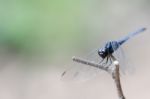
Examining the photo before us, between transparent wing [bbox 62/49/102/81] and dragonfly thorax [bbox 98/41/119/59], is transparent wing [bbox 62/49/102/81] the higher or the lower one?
the lower one

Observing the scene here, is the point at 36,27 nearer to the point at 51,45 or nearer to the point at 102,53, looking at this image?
the point at 51,45

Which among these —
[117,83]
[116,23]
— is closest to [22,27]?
[116,23]

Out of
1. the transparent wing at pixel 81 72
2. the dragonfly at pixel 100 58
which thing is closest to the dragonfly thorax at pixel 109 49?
the dragonfly at pixel 100 58

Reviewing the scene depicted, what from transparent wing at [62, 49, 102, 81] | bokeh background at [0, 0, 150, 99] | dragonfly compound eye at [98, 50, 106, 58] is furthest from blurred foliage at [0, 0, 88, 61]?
dragonfly compound eye at [98, 50, 106, 58]

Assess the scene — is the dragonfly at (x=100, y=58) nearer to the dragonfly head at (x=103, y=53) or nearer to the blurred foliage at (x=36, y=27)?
the dragonfly head at (x=103, y=53)

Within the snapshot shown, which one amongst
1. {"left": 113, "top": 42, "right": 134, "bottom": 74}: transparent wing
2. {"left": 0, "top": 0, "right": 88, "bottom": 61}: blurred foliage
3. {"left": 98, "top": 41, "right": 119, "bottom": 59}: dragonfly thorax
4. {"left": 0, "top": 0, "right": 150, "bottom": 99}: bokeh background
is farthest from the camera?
{"left": 0, "top": 0, "right": 88, "bottom": 61}: blurred foliage

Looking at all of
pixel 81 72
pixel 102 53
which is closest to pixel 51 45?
pixel 81 72

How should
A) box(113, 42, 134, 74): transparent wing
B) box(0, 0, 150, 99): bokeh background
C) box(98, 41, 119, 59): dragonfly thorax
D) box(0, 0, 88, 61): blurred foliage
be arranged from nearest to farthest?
box(98, 41, 119, 59): dragonfly thorax, box(113, 42, 134, 74): transparent wing, box(0, 0, 150, 99): bokeh background, box(0, 0, 88, 61): blurred foliage

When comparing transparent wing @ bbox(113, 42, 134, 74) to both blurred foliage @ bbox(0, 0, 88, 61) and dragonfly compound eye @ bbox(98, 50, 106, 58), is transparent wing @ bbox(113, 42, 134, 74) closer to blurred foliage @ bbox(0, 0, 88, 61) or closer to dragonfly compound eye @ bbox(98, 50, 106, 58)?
dragonfly compound eye @ bbox(98, 50, 106, 58)

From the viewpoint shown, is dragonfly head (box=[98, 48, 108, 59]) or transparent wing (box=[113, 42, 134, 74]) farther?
transparent wing (box=[113, 42, 134, 74])
